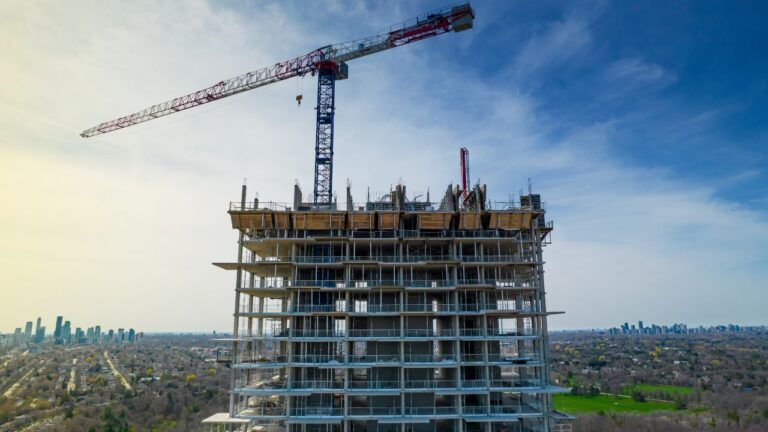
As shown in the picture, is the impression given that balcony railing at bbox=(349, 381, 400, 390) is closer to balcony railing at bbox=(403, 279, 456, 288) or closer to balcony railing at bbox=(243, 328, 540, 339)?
balcony railing at bbox=(243, 328, 540, 339)

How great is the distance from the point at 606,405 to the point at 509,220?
282 feet

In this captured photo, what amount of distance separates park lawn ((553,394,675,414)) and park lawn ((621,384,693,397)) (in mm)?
5234

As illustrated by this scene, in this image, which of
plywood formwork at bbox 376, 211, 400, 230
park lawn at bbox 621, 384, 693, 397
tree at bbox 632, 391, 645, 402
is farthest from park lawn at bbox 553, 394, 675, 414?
plywood formwork at bbox 376, 211, 400, 230

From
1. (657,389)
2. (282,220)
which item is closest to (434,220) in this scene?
(282,220)

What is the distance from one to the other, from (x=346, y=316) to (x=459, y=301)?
10.4 m

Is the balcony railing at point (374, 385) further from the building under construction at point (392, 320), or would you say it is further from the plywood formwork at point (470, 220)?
the plywood formwork at point (470, 220)

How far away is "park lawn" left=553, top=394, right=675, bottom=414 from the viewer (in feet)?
325

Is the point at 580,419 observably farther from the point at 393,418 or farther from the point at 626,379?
the point at 393,418

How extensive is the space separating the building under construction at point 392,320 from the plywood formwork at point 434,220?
4.3 inches

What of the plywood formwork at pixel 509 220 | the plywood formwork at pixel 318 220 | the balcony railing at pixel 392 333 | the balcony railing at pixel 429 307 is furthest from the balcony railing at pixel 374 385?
the plywood formwork at pixel 509 220

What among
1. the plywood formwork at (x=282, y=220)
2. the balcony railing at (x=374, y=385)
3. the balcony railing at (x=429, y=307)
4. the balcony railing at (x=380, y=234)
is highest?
the plywood formwork at (x=282, y=220)

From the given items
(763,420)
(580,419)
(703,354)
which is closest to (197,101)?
(580,419)

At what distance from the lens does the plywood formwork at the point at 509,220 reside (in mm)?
40438

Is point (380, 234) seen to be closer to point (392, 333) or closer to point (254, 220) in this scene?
point (392, 333)
